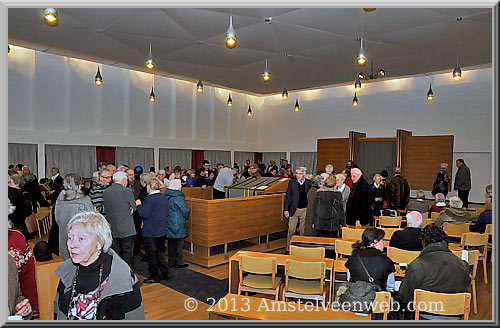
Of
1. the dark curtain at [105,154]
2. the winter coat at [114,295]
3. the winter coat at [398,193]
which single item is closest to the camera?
the winter coat at [114,295]

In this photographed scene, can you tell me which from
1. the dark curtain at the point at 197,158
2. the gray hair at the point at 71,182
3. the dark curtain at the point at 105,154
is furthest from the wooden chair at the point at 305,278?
the dark curtain at the point at 197,158

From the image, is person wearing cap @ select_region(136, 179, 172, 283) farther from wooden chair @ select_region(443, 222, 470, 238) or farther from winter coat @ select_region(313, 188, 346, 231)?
wooden chair @ select_region(443, 222, 470, 238)

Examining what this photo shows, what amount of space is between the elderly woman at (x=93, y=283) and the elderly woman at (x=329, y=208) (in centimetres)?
385

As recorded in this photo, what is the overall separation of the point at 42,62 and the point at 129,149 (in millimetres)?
4213

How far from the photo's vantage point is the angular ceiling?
7035mm

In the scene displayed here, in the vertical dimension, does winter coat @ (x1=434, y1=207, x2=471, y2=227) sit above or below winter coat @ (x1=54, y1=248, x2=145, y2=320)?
below

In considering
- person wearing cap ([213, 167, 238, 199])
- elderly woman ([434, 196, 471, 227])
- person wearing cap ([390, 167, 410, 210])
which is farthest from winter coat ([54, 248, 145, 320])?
person wearing cap ([390, 167, 410, 210])

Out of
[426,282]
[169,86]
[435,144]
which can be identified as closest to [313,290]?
[426,282]

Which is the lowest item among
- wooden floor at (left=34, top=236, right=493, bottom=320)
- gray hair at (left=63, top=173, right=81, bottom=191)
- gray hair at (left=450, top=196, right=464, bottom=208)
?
wooden floor at (left=34, top=236, right=493, bottom=320)

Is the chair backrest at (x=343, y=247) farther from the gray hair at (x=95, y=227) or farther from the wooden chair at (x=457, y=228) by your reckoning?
the gray hair at (x=95, y=227)

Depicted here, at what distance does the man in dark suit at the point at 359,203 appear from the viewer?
5543 mm

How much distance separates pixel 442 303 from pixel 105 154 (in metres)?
12.4

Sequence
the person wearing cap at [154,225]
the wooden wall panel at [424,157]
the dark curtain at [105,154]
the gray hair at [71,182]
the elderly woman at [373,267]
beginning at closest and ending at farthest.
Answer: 1. the elderly woman at [373,267]
2. the gray hair at [71,182]
3. the person wearing cap at [154,225]
4. the wooden wall panel at [424,157]
5. the dark curtain at [105,154]

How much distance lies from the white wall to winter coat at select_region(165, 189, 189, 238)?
7436 mm
